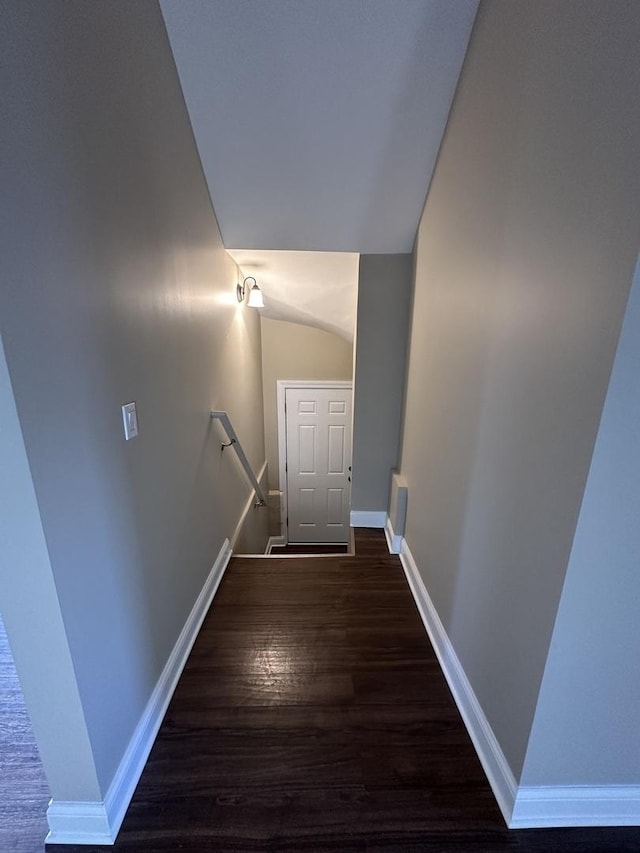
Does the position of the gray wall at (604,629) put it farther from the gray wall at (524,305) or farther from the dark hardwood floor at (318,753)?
the dark hardwood floor at (318,753)

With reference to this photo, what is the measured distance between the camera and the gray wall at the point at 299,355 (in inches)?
165

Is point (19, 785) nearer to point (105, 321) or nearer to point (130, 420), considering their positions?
point (130, 420)

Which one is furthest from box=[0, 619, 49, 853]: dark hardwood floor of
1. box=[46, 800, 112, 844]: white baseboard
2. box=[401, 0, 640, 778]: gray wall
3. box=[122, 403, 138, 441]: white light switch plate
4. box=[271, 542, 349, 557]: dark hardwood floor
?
box=[271, 542, 349, 557]: dark hardwood floor

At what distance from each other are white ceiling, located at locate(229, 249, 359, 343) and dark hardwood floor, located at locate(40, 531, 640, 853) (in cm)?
218

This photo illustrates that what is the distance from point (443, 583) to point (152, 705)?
123 centimetres

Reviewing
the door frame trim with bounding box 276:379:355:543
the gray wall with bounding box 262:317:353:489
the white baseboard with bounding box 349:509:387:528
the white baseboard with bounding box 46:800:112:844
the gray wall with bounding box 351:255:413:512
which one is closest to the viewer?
the white baseboard with bounding box 46:800:112:844

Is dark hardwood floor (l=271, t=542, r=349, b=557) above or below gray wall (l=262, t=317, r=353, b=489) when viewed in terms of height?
below

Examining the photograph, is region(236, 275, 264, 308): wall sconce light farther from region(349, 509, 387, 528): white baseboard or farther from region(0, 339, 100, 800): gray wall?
region(0, 339, 100, 800): gray wall

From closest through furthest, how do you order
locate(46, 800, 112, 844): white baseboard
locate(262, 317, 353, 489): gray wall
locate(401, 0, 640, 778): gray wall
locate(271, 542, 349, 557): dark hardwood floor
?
locate(401, 0, 640, 778): gray wall → locate(46, 800, 112, 844): white baseboard → locate(262, 317, 353, 489): gray wall → locate(271, 542, 349, 557): dark hardwood floor

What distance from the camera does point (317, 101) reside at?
1.52 meters

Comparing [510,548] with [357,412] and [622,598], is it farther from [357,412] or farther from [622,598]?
[357,412]

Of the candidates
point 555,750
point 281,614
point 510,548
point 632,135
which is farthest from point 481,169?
point 281,614

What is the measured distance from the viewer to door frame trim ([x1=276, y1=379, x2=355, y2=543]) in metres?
4.30

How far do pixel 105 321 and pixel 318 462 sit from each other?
369cm
